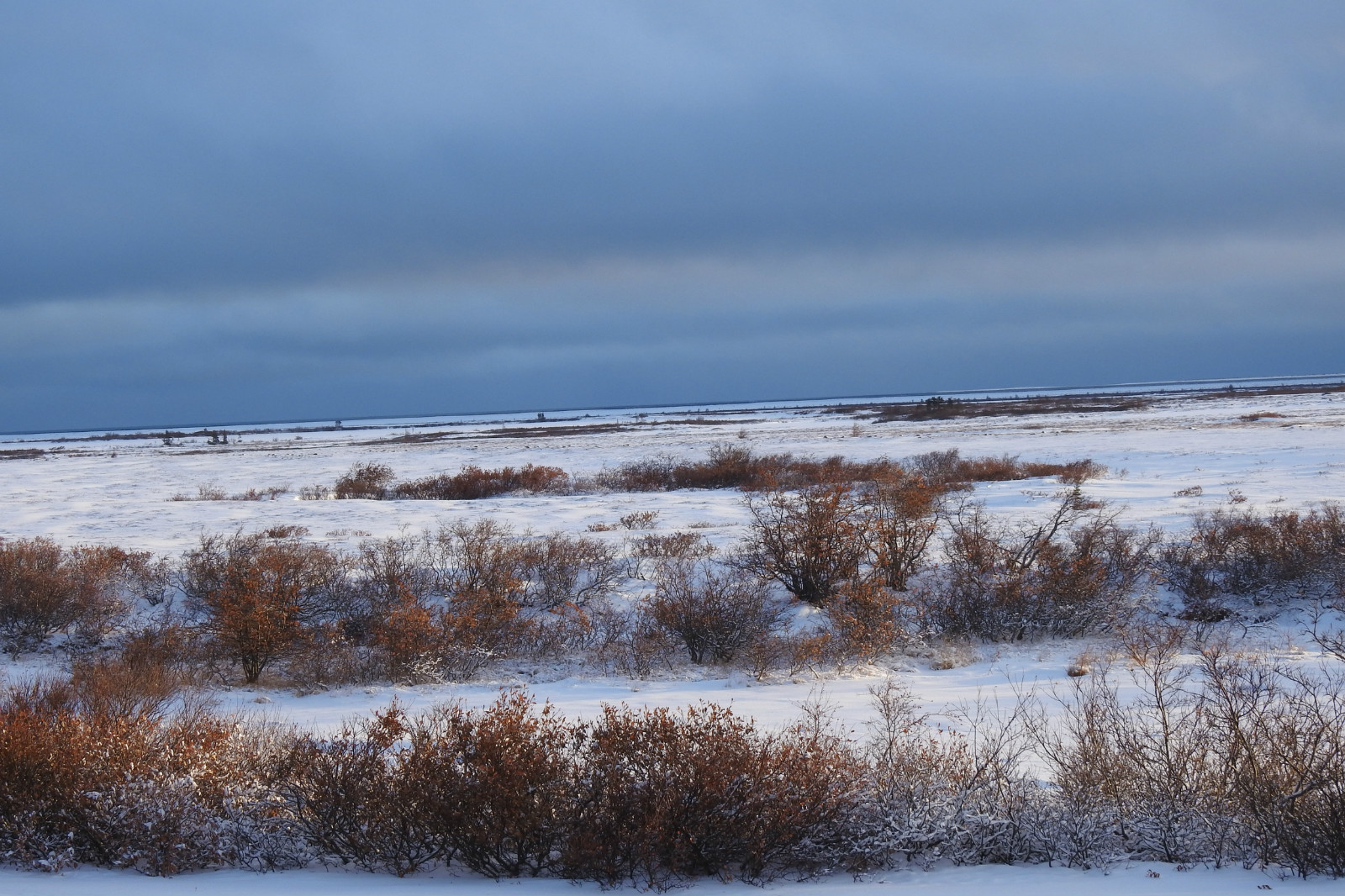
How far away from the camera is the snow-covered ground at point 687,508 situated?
5797 millimetres

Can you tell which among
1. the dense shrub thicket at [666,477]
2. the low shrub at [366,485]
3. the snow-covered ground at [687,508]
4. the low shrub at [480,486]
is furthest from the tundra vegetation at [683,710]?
the low shrub at [366,485]

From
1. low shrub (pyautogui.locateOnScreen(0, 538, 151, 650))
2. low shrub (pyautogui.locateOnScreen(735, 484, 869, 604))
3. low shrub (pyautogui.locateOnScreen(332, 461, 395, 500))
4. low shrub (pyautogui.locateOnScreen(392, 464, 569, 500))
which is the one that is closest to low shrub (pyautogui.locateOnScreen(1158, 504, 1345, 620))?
low shrub (pyautogui.locateOnScreen(735, 484, 869, 604))

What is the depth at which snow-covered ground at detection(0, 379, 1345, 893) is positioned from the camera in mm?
5797

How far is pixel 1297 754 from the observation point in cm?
568

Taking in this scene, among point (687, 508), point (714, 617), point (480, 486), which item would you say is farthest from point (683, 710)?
point (480, 486)

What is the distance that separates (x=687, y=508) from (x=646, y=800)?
1586 cm

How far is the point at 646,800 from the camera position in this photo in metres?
5.88

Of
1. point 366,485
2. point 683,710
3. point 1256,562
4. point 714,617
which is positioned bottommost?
point 683,710

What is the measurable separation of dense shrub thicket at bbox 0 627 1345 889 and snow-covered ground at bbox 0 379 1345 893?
0.68 ft

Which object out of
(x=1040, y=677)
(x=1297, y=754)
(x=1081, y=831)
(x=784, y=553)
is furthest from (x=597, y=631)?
(x=1297, y=754)

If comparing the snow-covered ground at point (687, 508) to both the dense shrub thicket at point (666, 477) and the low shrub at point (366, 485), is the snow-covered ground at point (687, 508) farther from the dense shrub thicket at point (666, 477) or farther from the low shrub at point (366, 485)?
the low shrub at point (366, 485)

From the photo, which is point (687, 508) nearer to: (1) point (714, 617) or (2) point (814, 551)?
(2) point (814, 551)

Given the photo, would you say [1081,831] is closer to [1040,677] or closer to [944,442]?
[1040,677]

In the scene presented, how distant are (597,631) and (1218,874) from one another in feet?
28.1
